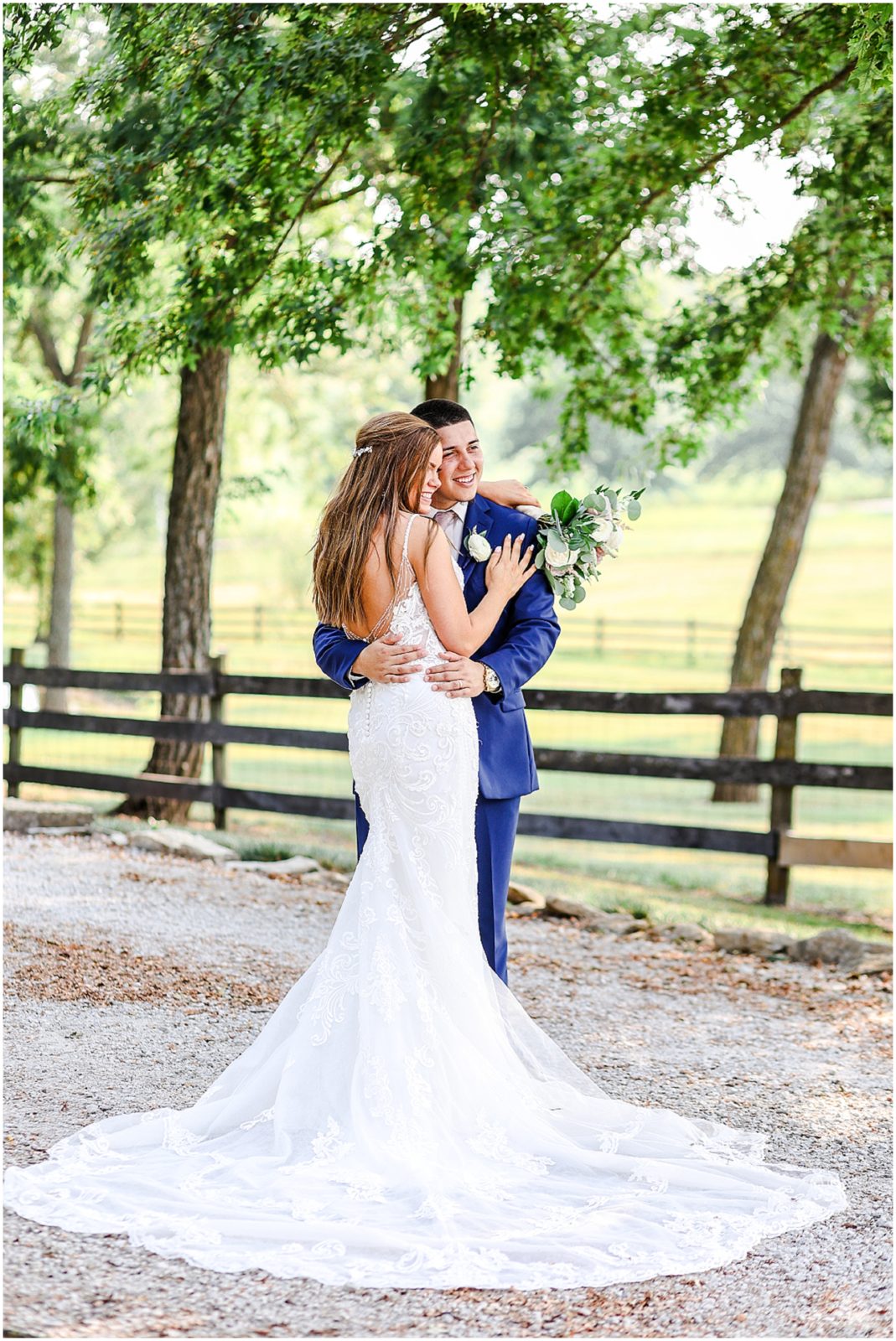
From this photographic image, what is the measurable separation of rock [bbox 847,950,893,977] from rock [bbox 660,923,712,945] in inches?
35.4

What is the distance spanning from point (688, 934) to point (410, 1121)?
163 inches

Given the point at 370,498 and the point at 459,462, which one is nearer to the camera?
the point at 370,498

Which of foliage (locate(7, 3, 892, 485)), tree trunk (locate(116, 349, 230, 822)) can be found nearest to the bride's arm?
foliage (locate(7, 3, 892, 485))

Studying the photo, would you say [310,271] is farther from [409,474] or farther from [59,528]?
[59,528]

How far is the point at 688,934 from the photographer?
7.52 m

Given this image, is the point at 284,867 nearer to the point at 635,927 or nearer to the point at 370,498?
the point at 635,927

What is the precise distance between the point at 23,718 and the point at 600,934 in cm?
629

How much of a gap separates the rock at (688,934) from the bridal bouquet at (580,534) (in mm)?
3647

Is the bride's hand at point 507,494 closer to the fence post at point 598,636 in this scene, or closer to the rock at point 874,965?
the rock at point 874,965

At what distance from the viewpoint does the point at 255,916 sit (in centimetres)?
752

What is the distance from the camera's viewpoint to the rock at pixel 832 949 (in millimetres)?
6945

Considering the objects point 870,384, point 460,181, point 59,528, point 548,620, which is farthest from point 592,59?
point 59,528

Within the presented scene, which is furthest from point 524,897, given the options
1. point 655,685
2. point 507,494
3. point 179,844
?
point 655,685

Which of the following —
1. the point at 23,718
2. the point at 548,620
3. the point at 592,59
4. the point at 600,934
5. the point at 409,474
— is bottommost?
the point at 600,934
